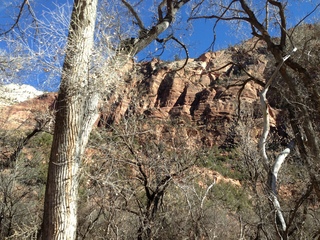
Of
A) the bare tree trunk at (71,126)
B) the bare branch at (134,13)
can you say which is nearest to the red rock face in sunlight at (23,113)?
the bare branch at (134,13)

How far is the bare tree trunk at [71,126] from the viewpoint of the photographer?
2.90 metres

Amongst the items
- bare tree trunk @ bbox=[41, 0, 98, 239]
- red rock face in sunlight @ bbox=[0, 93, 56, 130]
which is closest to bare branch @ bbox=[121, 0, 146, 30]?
bare tree trunk @ bbox=[41, 0, 98, 239]

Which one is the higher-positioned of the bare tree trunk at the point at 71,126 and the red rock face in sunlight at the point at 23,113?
the red rock face in sunlight at the point at 23,113

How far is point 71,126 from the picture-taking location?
10.2 ft

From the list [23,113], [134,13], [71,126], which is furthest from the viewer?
[23,113]

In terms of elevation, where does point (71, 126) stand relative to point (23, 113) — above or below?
below

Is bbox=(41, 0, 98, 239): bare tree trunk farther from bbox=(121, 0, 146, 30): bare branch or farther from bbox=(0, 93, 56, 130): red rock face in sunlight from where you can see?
bbox=(0, 93, 56, 130): red rock face in sunlight

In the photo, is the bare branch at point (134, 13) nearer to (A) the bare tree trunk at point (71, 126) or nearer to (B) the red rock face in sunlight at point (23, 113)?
(A) the bare tree trunk at point (71, 126)

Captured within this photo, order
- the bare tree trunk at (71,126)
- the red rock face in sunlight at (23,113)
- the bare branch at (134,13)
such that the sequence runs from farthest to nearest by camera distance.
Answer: the red rock face in sunlight at (23,113), the bare branch at (134,13), the bare tree trunk at (71,126)

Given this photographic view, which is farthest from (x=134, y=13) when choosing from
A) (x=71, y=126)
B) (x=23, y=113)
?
(x=23, y=113)

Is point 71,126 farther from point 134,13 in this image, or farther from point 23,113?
point 23,113

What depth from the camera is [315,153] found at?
459cm

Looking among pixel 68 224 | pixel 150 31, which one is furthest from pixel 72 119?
pixel 150 31

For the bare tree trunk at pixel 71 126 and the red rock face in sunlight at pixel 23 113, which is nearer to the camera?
the bare tree trunk at pixel 71 126
